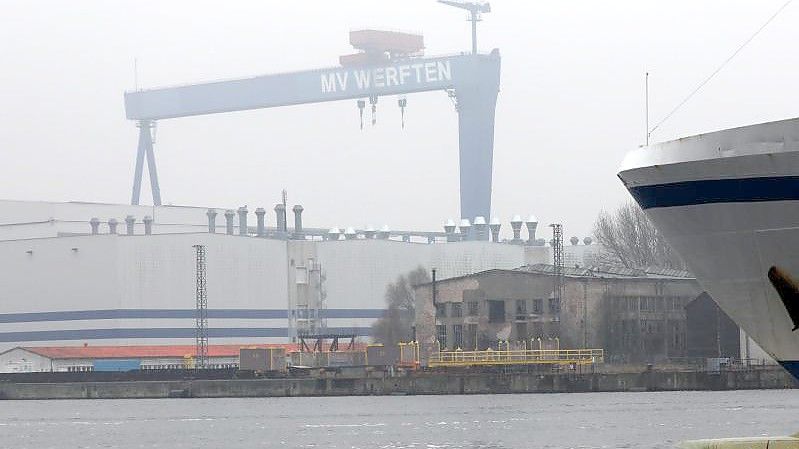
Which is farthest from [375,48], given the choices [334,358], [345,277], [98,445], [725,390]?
[98,445]

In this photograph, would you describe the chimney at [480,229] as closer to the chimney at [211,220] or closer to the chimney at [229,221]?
the chimney at [229,221]

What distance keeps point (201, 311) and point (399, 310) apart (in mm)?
22411

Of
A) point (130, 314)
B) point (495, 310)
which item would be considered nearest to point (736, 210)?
point (495, 310)

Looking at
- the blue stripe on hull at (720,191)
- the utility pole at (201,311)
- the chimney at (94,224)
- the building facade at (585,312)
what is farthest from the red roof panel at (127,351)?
the blue stripe on hull at (720,191)

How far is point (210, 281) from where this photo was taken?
4690 inches

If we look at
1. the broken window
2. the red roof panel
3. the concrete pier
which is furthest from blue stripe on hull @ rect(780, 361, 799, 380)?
the red roof panel

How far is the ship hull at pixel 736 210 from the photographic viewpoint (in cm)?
1711

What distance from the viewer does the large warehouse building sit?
116 meters

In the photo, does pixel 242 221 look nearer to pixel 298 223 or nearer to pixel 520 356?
pixel 298 223

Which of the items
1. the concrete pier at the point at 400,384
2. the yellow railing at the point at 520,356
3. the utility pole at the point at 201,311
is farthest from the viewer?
the utility pole at the point at 201,311

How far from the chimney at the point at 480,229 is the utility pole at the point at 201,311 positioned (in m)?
32.7

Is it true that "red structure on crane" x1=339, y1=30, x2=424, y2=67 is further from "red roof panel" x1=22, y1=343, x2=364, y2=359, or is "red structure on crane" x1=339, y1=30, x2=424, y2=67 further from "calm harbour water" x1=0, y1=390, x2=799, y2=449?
"calm harbour water" x1=0, y1=390, x2=799, y2=449

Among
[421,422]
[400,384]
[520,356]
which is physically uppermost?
[520,356]

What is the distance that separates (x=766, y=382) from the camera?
77.8 metres
